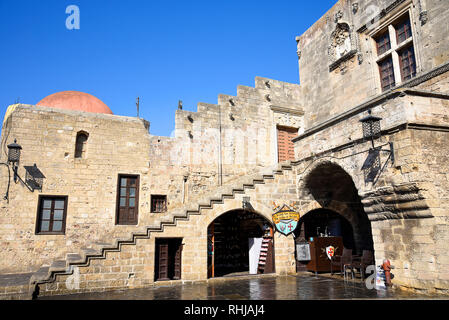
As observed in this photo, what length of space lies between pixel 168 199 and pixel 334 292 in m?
6.60

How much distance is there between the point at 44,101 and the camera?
40.9ft

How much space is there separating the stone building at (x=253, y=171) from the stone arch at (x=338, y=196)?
0.05m

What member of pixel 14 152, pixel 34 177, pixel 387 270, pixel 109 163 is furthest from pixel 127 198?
pixel 387 270

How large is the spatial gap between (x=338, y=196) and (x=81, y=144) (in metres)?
9.21

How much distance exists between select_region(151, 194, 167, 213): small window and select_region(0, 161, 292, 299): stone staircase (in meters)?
2.06

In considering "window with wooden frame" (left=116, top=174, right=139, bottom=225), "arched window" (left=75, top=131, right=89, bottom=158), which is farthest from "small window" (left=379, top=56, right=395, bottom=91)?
"arched window" (left=75, top=131, right=89, bottom=158)

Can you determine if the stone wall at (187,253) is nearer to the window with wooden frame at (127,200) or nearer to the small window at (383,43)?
the window with wooden frame at (127,200)

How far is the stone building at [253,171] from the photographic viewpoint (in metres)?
7.52

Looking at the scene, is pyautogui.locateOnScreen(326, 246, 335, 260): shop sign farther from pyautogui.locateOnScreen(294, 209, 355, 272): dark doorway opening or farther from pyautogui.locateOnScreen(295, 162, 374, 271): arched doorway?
pyautogui.locateOnScreen(294, 209, 355, 272): dark doorway opening

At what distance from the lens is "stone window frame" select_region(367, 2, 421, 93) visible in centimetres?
1043

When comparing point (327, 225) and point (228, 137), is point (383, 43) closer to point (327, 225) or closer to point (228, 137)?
point (228, 137)

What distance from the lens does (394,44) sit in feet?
36.9
